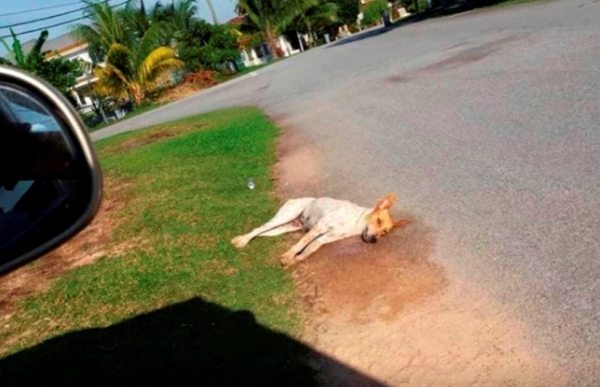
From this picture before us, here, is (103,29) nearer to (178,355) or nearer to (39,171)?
(178,355)

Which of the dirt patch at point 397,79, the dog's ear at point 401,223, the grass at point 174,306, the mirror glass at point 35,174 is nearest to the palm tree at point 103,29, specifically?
the dirt patch at point 397,79

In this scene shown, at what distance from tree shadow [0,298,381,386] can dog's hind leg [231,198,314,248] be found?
4.44 ft

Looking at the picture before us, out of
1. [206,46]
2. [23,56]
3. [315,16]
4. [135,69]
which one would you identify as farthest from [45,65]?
[315,16]

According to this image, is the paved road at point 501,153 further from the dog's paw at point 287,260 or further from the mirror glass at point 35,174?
the mirror glass at point 35,174

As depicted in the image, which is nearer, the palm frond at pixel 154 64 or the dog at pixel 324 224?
the dog at pixel 324 224

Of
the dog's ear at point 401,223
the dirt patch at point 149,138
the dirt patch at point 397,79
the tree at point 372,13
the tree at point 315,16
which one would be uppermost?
the dog's ear at point 401,223

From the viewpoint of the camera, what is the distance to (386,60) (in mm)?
19297

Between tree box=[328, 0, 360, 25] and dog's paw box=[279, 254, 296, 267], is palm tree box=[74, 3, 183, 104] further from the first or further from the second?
tree box=[328, 0, 360, 25]

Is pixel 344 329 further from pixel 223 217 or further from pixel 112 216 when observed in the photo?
pixel 112 216

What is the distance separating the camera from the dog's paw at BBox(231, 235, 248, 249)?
21.7ft

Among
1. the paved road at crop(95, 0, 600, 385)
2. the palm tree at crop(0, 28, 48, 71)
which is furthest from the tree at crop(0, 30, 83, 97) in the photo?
the paved road at crop(95, 0, 600, 385)

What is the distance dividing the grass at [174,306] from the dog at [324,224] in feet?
0.79

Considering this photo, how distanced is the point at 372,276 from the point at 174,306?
176 centimetres

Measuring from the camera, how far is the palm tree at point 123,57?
2914cm
